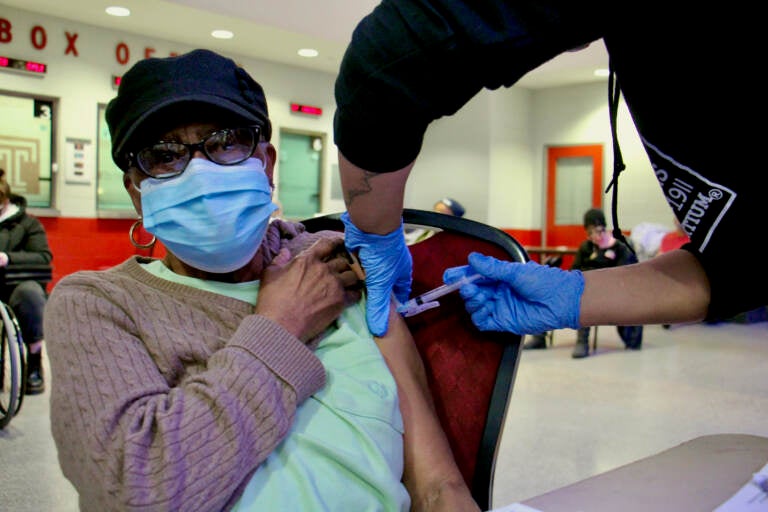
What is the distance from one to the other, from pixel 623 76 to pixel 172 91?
0.65m

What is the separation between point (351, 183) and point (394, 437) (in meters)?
0.41

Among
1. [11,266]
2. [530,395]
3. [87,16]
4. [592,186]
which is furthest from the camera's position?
[592,186]

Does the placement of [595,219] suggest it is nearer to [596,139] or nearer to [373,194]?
[596,139]

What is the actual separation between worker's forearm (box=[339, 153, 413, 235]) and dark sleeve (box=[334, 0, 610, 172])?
3.3 inches

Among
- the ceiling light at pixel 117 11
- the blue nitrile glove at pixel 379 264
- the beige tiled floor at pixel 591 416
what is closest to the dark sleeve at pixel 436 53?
the blue nitrile glove at pixel 379 264

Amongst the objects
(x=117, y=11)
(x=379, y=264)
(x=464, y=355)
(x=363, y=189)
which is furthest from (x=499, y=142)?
(x=363, y=189)

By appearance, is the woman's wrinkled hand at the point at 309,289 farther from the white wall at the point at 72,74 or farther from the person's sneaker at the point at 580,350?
the white wall at the point at 72,74

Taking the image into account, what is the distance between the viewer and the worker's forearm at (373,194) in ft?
2.74

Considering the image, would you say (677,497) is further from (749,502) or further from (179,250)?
(179,250)

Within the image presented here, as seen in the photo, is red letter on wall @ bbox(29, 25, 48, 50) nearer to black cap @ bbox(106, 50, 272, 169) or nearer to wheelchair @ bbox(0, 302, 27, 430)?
wheelchair @ bbox(0, 302, 27, 430)

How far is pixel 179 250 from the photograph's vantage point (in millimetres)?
1096

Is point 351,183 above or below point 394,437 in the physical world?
above

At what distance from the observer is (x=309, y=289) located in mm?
1080

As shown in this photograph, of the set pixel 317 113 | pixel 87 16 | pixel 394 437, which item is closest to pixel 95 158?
pixel 87 16
